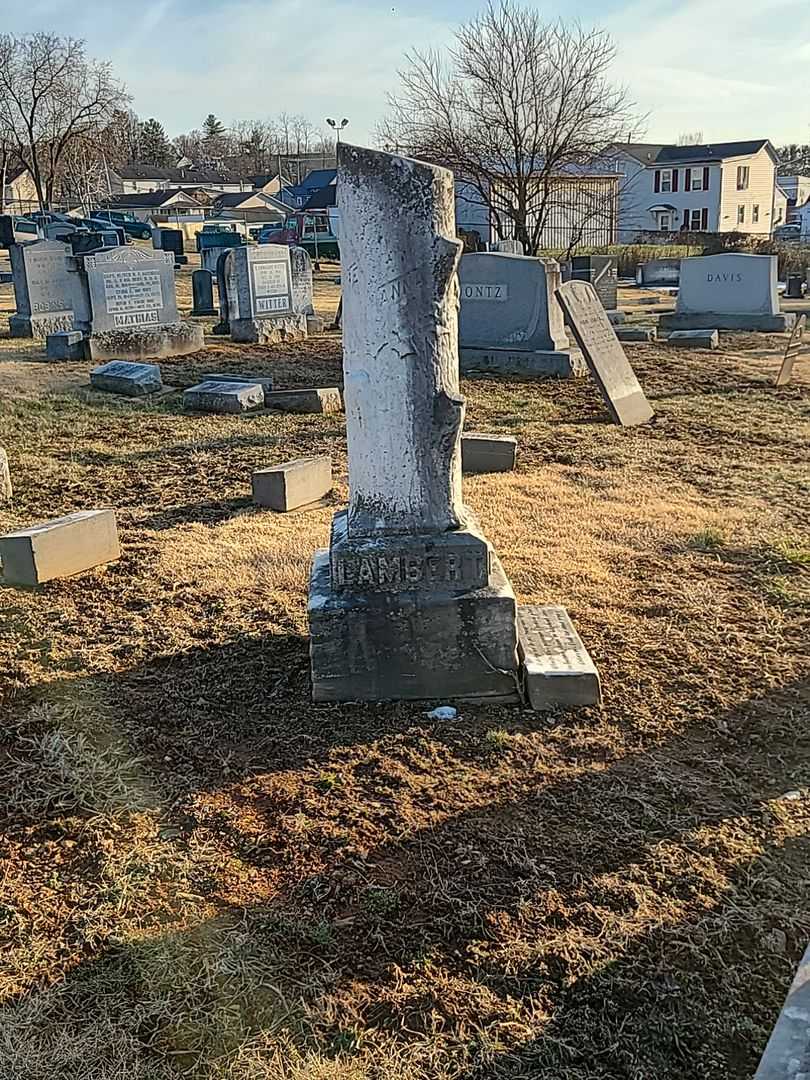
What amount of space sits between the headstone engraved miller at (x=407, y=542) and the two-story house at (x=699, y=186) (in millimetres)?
50311

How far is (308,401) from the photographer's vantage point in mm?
9961

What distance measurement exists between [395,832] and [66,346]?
11281mm

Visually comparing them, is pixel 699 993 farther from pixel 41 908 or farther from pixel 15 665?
pixel 15 665

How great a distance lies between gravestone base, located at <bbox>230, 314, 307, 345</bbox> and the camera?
1470 centimetres

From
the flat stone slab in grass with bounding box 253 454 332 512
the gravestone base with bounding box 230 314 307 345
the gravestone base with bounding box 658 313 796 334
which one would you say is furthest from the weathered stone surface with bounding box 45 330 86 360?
the gravestone base with bounding box 658 313 796 334

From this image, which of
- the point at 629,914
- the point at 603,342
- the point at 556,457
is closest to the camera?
the point at 629,914

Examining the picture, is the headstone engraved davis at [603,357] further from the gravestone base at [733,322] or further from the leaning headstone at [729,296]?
the gravestone base at [733,322]

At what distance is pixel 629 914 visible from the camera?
8.77ft

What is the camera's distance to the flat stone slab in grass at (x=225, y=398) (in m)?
9.95

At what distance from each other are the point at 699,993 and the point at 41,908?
184 centimetres

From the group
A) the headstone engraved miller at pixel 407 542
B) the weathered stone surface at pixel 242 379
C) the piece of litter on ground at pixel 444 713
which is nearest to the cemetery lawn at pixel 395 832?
the piece of litter on ground at pixel 444 713

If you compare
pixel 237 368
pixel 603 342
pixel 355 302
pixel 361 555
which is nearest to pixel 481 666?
pixel 361 555

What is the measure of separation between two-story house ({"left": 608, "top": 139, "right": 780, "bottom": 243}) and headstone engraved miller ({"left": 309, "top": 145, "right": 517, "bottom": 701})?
165ft

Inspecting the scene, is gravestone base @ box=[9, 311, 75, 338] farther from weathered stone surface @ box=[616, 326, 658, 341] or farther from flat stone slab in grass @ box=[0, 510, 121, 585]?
flat stone slab in grass @ box=[0, 510, 121, 585]
